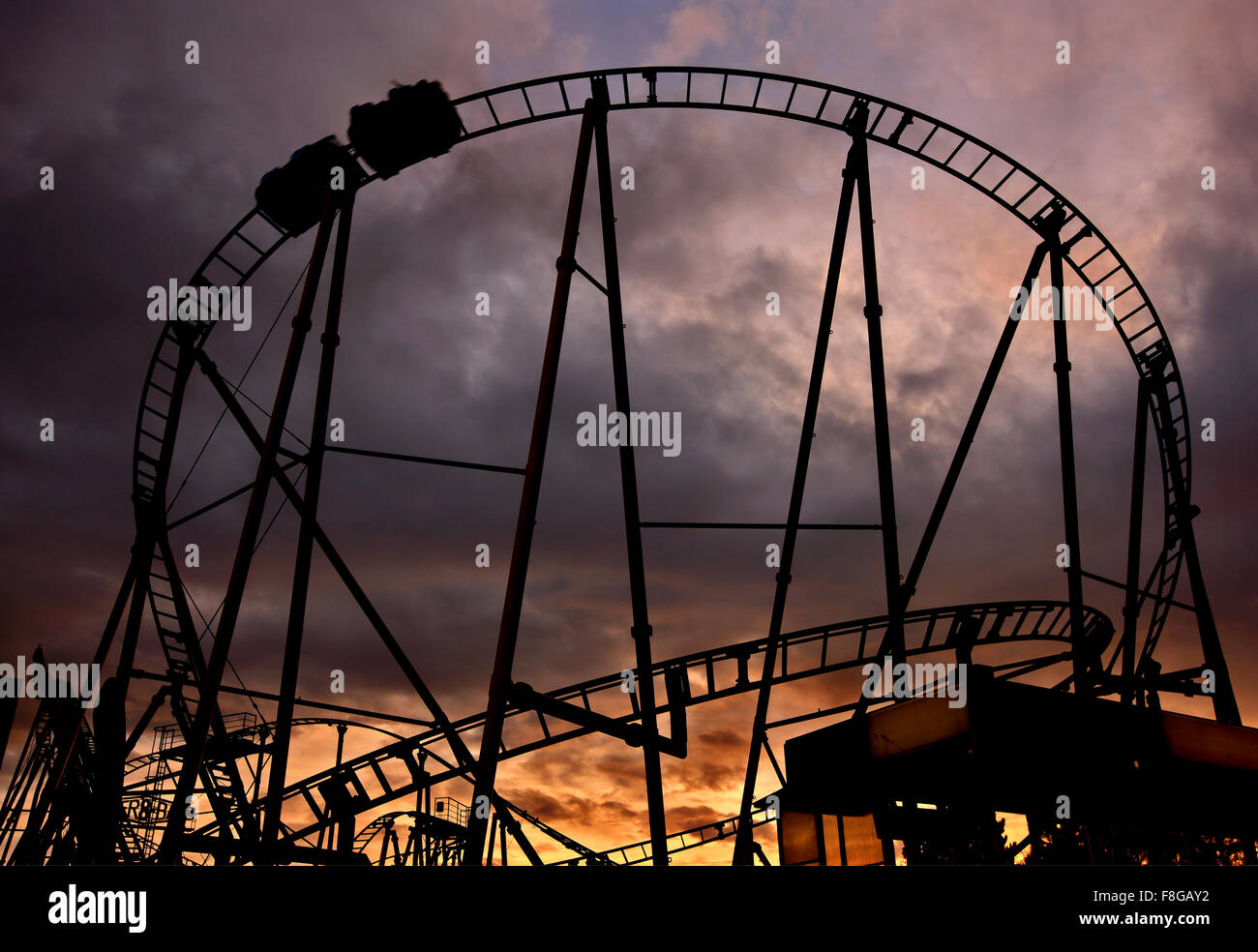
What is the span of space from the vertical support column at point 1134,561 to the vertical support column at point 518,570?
1094cm

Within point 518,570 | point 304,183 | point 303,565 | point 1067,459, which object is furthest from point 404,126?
point 1067,459

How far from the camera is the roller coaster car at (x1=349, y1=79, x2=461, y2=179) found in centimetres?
1180

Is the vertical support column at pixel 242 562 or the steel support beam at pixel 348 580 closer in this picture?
the vertical support column at pixel 242 562

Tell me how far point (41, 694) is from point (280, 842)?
3.30m

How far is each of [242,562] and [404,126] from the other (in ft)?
19.5

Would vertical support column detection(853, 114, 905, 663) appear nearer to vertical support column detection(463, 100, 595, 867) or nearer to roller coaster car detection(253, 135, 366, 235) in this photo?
vertical support column detection(463, 100, 595, 867)

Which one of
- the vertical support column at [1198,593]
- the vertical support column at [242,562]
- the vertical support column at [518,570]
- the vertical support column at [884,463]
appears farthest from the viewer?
the vertical support column at [1198,593]

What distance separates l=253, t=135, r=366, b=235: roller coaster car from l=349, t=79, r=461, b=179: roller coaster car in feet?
1.02

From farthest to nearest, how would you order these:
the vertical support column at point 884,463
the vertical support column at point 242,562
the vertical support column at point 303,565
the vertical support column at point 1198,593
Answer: the vertical support column at point 1198,593 < the vertical support column at point 884,463 < the vertical support column at point 303,565 < the vertical support column at point 242,562

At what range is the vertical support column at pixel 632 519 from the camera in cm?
1037

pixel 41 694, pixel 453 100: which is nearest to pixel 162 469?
pixel 41 694

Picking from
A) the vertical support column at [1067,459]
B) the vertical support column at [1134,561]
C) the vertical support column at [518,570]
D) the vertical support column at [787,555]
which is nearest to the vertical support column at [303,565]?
the vertical support column at [518,570]

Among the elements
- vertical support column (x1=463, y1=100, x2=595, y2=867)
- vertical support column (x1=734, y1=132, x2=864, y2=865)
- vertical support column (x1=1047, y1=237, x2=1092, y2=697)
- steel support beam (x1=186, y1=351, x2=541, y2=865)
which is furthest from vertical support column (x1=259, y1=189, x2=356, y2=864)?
vertical support column (x1=1047, y1=237, x2=1092, y2=697)

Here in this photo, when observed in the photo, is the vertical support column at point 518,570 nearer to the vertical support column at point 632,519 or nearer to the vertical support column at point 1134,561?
the vertical support column at point 632,519
